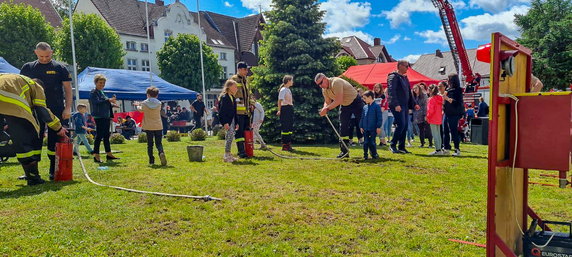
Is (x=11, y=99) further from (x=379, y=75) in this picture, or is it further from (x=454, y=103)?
(x=379, y=75)

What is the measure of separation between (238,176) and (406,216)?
120 inches

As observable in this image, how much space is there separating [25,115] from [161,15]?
1845 inches

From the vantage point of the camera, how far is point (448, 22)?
23766mm

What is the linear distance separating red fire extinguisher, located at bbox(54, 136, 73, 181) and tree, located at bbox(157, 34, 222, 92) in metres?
36.0

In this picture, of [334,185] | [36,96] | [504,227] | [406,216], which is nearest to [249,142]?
[334,185]

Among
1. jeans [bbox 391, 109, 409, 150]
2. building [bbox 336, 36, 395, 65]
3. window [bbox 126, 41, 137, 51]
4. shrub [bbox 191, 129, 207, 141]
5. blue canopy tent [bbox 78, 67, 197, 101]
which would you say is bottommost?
shrub [bbox 191, 129, 207, 141]

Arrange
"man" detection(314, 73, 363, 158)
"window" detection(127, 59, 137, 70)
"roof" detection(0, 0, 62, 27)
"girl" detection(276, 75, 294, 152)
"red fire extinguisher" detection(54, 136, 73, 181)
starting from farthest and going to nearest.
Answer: "roof" detection(0, 0, 62, 27)
"window" detection(127, 59, 137, 70)
"girl" detection(276, 75, 294, 152)
"man" detection(314, 73, 363, 158)
"red fire extinguisher" detection(54, 136, 73, 181)

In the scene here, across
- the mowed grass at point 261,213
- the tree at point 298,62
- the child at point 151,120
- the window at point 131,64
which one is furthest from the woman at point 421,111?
the window at point 131,64

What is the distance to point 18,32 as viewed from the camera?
111 ft

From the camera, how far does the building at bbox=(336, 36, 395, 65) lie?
65062 millimetres

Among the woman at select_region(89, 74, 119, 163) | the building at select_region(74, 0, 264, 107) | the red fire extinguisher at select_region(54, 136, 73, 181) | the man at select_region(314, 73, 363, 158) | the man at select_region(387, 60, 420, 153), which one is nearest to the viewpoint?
the red fire extinguisher at select_region(54, 136, 73, 181)

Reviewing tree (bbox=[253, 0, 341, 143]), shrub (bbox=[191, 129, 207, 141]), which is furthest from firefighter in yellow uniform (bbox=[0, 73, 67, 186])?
shrub (bbox=[191, 129, 207, 141])

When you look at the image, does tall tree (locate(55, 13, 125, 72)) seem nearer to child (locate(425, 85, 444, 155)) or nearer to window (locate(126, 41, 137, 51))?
window (locate(126, 41, 137, 51))

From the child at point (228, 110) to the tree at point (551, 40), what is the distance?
122 feet
